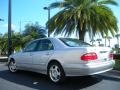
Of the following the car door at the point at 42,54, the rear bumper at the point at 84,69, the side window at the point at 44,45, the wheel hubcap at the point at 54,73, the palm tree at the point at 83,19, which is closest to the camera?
the rear bumper at the point at 84,69

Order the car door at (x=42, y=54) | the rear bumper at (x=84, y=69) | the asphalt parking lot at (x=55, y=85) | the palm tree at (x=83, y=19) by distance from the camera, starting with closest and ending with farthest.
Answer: the rear bumper at (x=84, y=69), the asphalt parking lot at (x=55, y=85), the car door at (x=42, y=54), the palm tree at (x=83, y=19)

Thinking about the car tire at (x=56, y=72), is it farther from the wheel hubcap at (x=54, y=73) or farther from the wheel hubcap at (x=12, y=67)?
the wheel hubcap at (x=12, y=67)

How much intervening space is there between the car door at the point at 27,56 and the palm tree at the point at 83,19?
632 cm

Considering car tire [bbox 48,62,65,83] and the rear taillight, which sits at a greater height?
the rear taillight

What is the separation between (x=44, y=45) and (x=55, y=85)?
1573mm

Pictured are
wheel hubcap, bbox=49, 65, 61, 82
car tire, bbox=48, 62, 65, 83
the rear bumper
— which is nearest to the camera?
the rear bumper

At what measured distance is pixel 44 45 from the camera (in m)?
8.72

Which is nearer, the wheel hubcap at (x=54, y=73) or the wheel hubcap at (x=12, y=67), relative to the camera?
the wheel hubcap at (x=54, y=73)

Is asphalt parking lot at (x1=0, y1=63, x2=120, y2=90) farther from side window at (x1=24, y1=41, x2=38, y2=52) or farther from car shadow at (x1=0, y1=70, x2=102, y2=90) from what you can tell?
side window at (x1=24, y1=41, x2=38, y2=52)

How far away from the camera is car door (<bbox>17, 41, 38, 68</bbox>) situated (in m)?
9.16

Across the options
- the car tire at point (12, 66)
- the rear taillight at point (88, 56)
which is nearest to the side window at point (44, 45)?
the rear taillight at point (88, 56)

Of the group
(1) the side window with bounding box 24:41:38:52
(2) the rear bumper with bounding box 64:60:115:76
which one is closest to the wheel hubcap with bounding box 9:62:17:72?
(1) the side window with bounding box 24:41:38:52

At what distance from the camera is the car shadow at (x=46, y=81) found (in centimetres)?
758

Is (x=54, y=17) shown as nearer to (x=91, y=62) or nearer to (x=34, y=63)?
(x=34, y=63)
